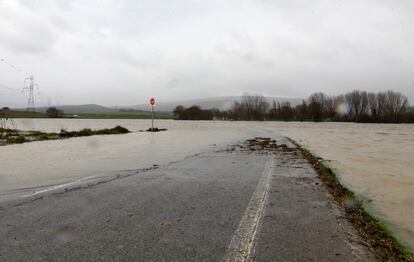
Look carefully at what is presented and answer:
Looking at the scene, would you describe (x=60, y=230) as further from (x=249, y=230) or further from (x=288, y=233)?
(x=288, y=233)

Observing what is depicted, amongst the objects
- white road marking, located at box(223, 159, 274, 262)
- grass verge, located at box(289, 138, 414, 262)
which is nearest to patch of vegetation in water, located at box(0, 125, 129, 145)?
white road marking, located at box(223, 159, 274, 262)

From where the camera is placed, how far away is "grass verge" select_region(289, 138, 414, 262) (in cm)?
370

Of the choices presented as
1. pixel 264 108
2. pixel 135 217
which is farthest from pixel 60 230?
pixel 264 108

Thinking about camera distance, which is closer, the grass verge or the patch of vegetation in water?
the grass verge

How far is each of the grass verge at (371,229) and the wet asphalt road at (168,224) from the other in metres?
0.20

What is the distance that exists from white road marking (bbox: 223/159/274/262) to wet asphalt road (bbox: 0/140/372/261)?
6cm

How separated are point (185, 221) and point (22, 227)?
212 cm

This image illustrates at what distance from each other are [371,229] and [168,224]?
9.05 ft

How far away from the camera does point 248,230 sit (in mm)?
4328

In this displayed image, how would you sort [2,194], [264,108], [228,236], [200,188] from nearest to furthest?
[228,236]
[2,194]
[200,188]
[264,108]

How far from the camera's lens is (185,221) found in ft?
15.4

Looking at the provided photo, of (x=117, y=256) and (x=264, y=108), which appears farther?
(x=264, y=108)

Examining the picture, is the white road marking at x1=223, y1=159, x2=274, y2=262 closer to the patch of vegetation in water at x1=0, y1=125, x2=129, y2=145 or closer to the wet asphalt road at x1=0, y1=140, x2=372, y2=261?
the wet asphalt road at x1=0, y1=140, x2=372, y2=261

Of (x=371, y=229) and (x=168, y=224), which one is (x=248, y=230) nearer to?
(x=168, y=224)
